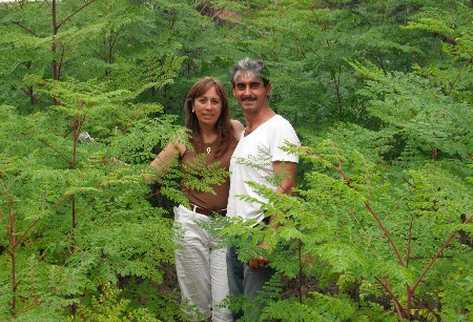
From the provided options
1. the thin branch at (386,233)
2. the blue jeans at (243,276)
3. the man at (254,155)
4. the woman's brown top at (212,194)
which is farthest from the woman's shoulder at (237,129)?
the thin branch at (386,233)

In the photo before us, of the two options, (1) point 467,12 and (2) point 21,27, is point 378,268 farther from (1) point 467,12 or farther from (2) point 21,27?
(2) point 21,27

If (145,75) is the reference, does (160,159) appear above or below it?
below

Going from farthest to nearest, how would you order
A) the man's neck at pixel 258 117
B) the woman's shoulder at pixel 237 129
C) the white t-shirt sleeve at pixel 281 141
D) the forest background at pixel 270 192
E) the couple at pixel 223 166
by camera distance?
1. the woman's shoulder at pixel 237 129
2. the man's neck at pixel 258 117
3. the couple at pixel 223 166
4. the white t-shirt sleeve at pixel 281 141
5. the forest background at pixel 270 192

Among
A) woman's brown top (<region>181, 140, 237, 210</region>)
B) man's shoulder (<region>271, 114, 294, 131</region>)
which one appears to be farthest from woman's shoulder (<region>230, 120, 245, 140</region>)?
man's shoulder (<region>271, 114, 294, 131</region>)

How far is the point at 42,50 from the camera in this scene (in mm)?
4516

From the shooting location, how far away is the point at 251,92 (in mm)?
3484

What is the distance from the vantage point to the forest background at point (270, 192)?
2170 mm

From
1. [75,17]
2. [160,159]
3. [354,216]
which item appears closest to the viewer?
[354,216]

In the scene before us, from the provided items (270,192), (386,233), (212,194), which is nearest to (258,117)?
(212,194)

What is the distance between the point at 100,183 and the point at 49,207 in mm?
265

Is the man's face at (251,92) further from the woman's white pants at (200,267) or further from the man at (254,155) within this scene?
the woman's white pants at (200,267)

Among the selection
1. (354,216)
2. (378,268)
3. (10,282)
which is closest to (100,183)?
(10,282)

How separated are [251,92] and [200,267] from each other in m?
1.24

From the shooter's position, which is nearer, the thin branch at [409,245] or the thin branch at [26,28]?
the thin branch at [409,245]
